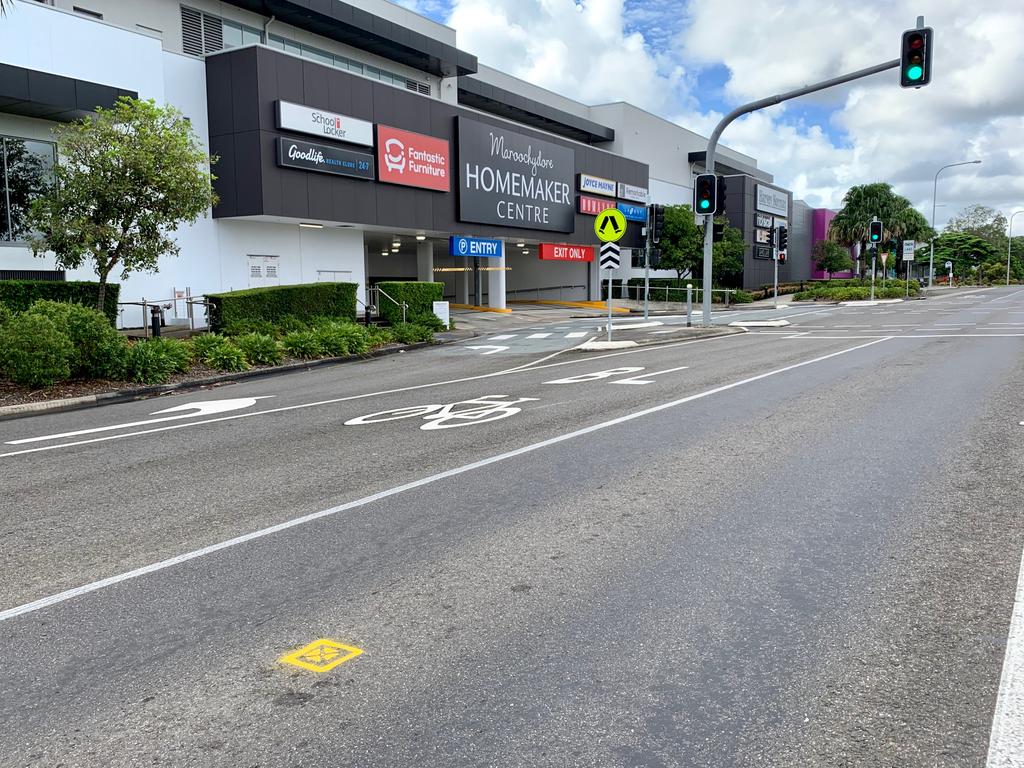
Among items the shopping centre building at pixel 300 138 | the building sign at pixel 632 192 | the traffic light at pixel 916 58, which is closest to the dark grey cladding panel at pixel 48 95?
the shopping centre building at pixel 300 138

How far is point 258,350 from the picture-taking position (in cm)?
1677

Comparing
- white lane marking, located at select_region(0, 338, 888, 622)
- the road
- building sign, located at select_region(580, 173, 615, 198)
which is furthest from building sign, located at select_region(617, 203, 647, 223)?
the road

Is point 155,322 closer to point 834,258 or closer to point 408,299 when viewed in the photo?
point 408,299

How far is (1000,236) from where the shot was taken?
130 meters

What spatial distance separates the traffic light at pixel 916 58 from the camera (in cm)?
1602

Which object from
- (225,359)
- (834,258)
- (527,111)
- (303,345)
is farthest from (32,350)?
(834,258)

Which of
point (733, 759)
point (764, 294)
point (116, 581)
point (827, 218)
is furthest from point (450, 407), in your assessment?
point (827, 218)

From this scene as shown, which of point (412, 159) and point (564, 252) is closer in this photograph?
point (412, 159)

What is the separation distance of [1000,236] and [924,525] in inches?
5818

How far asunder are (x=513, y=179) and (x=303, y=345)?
21.1 metres

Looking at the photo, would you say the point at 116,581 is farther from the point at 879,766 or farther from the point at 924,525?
the point at 924,525

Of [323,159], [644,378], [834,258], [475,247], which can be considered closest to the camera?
[644,378]

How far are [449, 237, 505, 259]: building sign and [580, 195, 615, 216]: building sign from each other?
6.91 metres

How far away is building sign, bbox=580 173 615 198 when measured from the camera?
41.7 m
